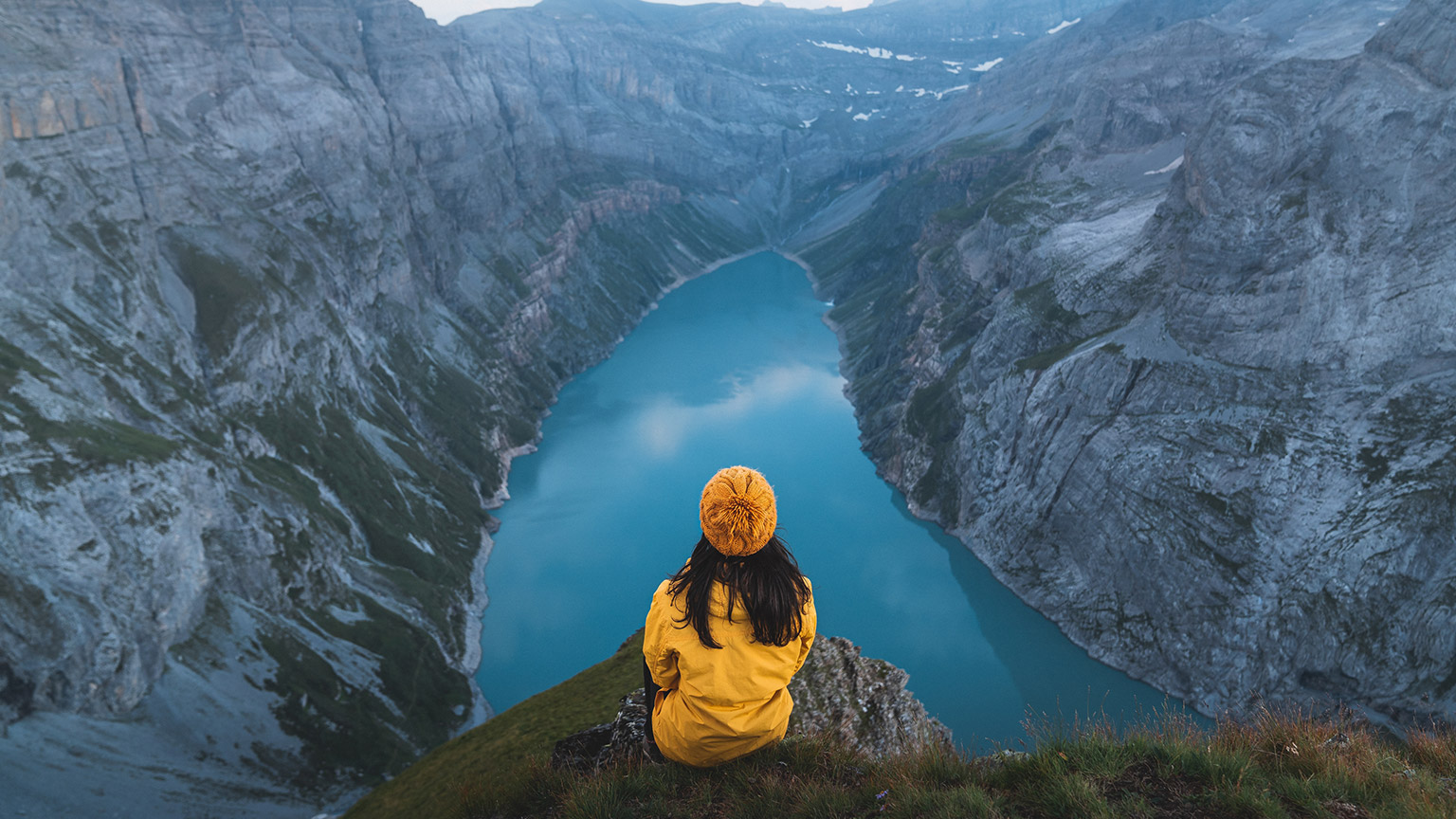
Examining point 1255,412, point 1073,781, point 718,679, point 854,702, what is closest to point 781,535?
point 1255,412

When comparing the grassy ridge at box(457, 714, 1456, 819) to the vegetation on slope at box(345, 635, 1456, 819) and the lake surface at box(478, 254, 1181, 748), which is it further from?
the lake surface at box(478, 254, 1181, 748)

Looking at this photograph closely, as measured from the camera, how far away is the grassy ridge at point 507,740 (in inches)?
1138

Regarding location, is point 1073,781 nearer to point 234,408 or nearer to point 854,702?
point 854,702

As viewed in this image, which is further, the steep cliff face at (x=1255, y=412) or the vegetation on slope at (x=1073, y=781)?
the steep cliff face at (x=1255, y=412)

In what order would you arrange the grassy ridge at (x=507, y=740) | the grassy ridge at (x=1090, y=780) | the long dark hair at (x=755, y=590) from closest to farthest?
the grassy ridge at (x=1090, y=780) → the long dark hair at (x=755, y=590) → the grassy ridge at (x=507, y=740)

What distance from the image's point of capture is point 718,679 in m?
8.92

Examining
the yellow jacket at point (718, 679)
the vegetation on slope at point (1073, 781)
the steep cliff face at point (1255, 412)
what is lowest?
the steep cliff face at point (1255, 412)

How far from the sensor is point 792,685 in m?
24.6

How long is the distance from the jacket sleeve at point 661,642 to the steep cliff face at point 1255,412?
50558 mm

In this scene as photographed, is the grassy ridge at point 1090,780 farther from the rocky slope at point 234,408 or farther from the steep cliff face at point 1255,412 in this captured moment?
the steep cliff face at point 1255,412

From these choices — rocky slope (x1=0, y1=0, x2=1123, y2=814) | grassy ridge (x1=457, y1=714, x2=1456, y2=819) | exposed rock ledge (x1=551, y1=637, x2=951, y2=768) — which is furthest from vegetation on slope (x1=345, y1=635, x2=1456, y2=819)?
rocky slope (x1=0, y1=0, x2=1123, y2=814)

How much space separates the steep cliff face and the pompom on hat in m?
50.8

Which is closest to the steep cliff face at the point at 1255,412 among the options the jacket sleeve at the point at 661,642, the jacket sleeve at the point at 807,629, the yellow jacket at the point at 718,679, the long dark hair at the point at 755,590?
the jacket sleeve at the point at 807,629

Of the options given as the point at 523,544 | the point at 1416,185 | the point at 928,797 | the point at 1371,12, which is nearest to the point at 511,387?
the point at 523,544
